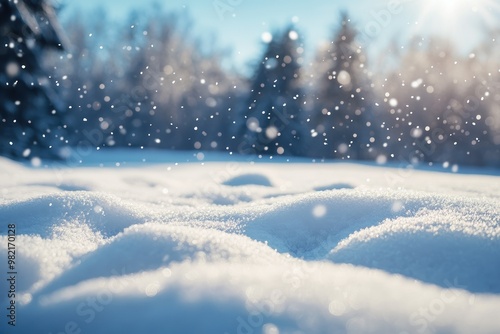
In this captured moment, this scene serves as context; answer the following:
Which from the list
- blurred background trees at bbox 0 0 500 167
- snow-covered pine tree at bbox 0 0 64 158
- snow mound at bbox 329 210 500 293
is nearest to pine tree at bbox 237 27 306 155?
blurred background trees at bbox 0 0 500 167

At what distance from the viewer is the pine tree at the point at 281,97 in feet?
55.3

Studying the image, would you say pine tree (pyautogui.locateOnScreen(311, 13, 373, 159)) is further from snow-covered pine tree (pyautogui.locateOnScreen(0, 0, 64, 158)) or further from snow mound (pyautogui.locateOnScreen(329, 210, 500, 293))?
snow mound (pyautogui.locateOnScreen(329, 210, 500, 293))

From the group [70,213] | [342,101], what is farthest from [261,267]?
[342,101]

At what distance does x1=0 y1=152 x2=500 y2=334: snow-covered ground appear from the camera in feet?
2.91

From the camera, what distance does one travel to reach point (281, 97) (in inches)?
666

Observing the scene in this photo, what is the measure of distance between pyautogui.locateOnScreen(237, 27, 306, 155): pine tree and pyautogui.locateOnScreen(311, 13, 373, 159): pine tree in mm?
1040

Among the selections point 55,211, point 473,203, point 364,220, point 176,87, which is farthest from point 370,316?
point 176,87

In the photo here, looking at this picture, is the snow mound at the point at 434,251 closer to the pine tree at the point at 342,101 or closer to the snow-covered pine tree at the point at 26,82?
the snow-covered pine tree at the point at 26,82

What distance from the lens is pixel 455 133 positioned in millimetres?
16812

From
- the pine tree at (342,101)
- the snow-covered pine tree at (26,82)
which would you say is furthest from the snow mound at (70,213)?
the pine tree at (342,101)

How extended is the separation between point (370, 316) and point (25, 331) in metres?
0.86

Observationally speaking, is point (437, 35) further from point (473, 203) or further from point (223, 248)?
point (223, 248)

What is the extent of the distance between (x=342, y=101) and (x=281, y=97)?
2811mm

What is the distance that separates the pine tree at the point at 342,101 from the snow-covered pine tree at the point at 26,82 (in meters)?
11.8
